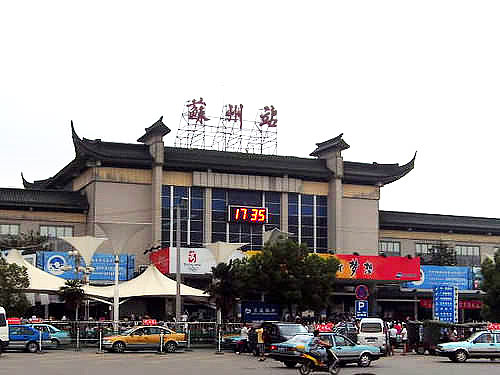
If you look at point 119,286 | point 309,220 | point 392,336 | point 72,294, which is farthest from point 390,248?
point 72,294

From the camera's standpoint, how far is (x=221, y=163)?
7094cm

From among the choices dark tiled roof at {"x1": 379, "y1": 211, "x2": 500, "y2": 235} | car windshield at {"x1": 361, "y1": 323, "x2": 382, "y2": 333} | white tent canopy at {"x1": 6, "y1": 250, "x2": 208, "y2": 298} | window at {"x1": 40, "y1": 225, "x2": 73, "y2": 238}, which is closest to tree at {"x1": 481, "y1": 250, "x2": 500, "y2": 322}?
car windshield at {"x1": 361, "y1": 323, "x2": 382, "y2": 333}

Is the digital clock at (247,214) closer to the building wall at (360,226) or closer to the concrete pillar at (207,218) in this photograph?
the concrete pillar at (207,218)

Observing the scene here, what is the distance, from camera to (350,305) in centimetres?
7131

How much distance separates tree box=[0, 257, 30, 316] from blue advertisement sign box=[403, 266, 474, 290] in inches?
1331

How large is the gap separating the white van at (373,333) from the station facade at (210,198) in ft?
95.5

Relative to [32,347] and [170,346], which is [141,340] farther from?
[32,347]

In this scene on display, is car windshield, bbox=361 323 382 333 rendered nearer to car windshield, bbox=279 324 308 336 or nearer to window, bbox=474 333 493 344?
car windshield, bbox=279 324 308 336

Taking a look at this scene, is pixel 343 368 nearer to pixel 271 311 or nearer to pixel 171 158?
pixel 271 311

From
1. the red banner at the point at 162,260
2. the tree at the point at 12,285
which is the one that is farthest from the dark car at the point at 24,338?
the red banner at the point at 162,260

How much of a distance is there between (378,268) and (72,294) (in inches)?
1077

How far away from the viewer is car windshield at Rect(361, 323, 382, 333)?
39156mm

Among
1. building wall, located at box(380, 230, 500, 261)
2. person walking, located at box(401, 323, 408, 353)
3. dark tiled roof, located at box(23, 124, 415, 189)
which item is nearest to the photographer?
person walking, located at box(401, 323, 408, 353)

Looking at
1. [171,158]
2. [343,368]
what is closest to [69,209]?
[171,158]
